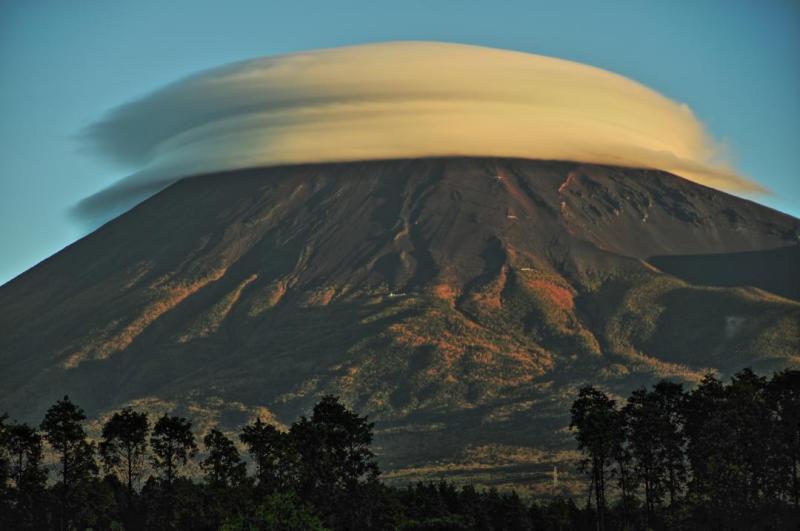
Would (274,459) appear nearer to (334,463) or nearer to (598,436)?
(334,463)

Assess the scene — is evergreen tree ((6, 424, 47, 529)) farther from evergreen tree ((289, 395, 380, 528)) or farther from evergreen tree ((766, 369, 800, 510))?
evergreen tree ((766, 369, 800, 510))

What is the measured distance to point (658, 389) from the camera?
110188mm

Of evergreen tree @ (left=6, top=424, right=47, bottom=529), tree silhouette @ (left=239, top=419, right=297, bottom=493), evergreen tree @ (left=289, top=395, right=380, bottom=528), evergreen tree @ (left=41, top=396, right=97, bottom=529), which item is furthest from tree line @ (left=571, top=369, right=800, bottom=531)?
evergreen tree @ (left=6, top=424, right=47, bottom=529)

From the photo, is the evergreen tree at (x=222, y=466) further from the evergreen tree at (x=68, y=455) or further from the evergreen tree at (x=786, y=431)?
the evergreen tree at (x=786, y=431)

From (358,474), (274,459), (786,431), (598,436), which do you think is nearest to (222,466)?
(274,459)

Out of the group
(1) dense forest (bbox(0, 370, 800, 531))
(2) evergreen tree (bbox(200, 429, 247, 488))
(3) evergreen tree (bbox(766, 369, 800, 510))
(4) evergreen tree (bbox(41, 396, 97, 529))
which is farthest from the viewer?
(2) evergreen tree (bbox(200, 429, 247, 488))

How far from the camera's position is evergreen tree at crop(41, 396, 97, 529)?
92250 millimetres

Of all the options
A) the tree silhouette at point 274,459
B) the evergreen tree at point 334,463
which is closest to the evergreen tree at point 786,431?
the evergreen tree at point 334,463

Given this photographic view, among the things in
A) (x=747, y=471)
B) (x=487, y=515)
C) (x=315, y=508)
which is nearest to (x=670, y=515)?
(x=747, y=471)

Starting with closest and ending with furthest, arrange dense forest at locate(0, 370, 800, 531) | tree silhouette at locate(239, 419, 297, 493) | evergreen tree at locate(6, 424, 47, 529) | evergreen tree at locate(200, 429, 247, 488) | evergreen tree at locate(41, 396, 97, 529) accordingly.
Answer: tree silhouette at locate(239, 419, 297, 493) → dense forest at locate(0, 370, 800, 531) → evergreen tree at locate(41, 396, 97, 529) → evergreen tree at locate(6, 424, 47, 529) → evergreen tree at locate(200, 429, 247, 488)

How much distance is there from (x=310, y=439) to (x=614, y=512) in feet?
107

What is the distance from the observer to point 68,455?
93875mm

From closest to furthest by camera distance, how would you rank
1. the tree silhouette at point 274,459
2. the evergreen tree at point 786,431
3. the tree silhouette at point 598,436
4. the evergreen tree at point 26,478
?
the tree silhouette at point 274,459, the tree silhouette at point 598,436, the evergreen tree at point 786,431, the evergreen tree at point 26,478

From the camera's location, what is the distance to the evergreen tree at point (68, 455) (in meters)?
92.2
